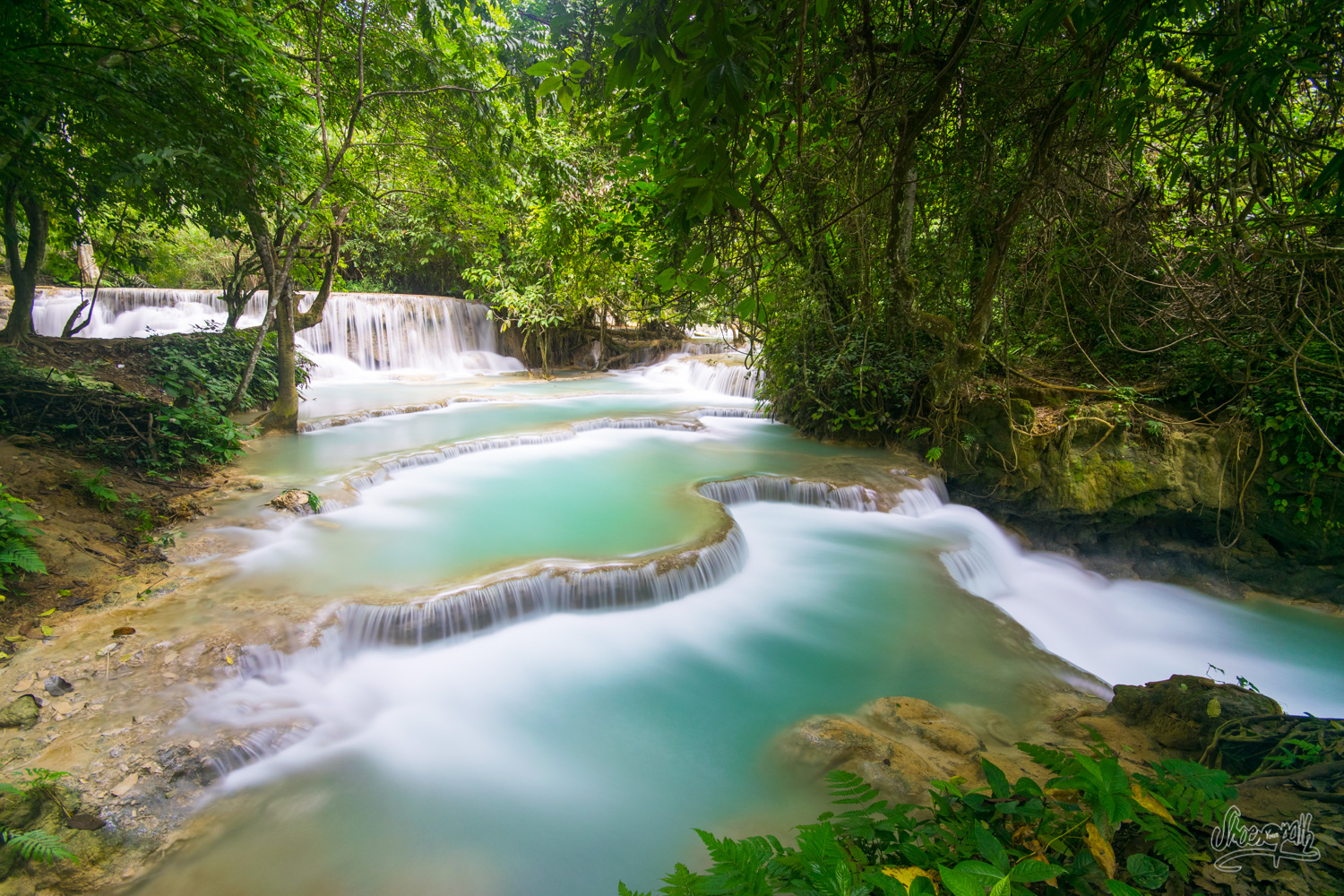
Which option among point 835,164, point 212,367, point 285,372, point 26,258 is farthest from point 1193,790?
point 212,367

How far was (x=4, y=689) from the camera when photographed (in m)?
2.61

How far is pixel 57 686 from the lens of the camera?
2.70 m

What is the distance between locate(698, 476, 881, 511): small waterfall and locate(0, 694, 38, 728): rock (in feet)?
16.4

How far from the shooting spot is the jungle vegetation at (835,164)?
78.0 inches

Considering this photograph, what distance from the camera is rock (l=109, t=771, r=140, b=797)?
2312mm

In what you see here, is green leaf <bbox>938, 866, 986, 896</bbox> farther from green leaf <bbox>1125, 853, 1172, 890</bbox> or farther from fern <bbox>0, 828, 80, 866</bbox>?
fern <bbox>0, 828, 80, 866</bbox>

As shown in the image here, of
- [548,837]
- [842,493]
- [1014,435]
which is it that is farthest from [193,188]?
[1014,435]

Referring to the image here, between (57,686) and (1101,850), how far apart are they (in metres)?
4.35

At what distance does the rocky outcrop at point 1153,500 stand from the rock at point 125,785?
22.6ft

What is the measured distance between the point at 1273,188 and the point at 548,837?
498 centimetres

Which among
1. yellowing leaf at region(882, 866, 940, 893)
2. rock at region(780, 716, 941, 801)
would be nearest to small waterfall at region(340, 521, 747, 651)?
rock at region(780, 716, 941, 801)

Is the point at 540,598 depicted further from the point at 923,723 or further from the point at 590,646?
the point at 923,723

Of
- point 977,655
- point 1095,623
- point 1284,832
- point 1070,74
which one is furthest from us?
point 1095,623

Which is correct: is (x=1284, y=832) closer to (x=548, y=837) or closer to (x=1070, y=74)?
(x=548, y=837)
